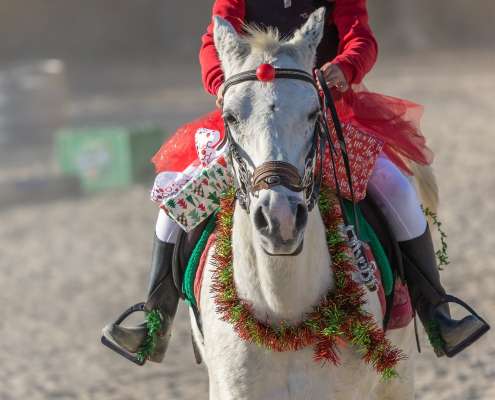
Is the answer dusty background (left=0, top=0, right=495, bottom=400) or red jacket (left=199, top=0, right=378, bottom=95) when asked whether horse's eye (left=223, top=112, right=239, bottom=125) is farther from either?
dusty background (left=0, top=0, right=495, bottom=400)

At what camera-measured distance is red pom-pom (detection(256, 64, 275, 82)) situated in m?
2.97

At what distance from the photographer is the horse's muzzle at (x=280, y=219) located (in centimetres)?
278

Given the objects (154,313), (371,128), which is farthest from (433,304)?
(154,313)

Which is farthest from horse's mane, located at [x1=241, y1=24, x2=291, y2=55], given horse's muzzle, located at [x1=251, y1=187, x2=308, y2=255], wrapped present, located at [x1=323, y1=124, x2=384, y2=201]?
wrapped present, located at [x1=323, y1=124, x2=384, y2=201]

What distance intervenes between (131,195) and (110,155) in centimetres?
92

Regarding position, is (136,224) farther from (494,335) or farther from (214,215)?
(214,215)

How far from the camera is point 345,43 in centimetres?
373

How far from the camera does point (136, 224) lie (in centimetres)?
1110

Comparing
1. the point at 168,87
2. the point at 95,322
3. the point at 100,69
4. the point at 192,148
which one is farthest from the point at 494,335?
the point at 100,69

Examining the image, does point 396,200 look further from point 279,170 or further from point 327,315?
point 279,170

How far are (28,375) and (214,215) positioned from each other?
3768 mm

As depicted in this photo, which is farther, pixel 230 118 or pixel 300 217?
pixel 230 118

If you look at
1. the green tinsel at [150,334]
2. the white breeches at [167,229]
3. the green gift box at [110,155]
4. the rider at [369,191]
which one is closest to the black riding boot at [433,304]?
the rider at [369,191]

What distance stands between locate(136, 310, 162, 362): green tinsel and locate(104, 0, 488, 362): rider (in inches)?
0.9
